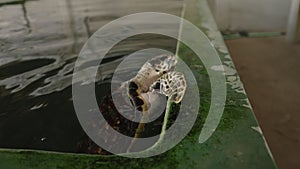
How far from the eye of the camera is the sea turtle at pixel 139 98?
1.02 metres

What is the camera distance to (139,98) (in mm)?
1104

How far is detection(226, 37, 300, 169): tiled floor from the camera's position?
1.64 m

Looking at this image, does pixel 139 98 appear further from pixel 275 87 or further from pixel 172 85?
pixel 275 87

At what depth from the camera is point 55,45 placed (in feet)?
5.64

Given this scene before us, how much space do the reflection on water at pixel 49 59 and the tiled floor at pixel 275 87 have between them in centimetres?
60

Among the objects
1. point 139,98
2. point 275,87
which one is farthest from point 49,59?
point 275,87

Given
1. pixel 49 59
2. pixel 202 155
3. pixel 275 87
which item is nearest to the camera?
pixel 202 155

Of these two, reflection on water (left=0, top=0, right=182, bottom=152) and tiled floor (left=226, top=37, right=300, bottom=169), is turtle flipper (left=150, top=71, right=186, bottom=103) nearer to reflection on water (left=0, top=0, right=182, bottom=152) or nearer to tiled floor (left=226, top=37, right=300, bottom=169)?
reflection on water (left=0, top=0, right=182, bottom=152)

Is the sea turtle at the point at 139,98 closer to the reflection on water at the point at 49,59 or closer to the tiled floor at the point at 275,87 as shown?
the reflection on water at the point at 49,59

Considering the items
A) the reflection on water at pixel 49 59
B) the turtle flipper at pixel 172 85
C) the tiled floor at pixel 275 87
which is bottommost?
the tiled floor at pixel 275 87

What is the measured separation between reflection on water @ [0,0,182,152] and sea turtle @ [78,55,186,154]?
10cm

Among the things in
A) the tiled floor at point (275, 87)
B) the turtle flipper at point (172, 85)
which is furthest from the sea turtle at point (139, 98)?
the tiled floor at point (275, 87)

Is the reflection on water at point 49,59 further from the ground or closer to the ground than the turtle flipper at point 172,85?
closer to the ground

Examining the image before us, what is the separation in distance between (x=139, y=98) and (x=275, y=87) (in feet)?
4.01
